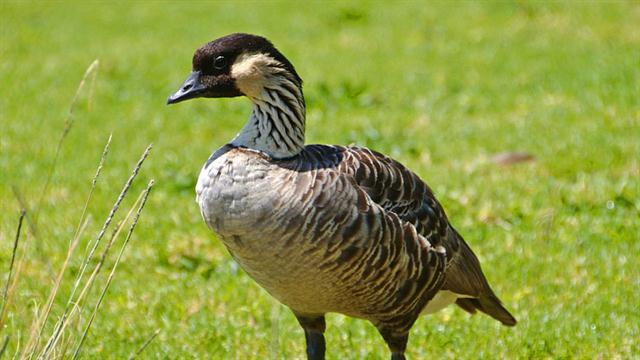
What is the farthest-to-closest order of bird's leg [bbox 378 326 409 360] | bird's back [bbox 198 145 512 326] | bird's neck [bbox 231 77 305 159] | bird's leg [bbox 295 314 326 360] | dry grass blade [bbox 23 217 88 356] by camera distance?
bird's leg [bbox 295 314 326 360]
bird's leg [bbox 378 326 409 360]
bird's neck [bbox 231 77 305 159]
bird's back [bbox 198 145 512 326]
dry grass blade [bbox 23 217 88 356]

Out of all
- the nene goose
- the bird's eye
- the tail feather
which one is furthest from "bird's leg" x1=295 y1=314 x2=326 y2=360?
the bird's eye

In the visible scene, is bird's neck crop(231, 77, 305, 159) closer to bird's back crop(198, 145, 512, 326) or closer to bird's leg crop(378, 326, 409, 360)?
bird's back crop(198, 145, 512, 326)

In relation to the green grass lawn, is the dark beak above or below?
above

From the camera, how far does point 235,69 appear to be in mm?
5355

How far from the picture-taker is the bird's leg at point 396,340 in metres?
5.58

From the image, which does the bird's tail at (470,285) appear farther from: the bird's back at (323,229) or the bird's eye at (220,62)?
the bird's eye at (220,62)

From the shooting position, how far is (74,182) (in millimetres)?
10000

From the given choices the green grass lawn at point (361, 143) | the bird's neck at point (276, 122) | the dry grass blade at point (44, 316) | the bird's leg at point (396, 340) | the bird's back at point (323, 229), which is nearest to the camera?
the dry grass blade at point (44, 316)

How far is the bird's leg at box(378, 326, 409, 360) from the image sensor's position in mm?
5578

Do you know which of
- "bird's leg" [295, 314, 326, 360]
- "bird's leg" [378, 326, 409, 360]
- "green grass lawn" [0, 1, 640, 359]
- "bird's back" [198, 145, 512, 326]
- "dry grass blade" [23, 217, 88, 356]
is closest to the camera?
"dry grass blade" [23, 217, 88, 356]

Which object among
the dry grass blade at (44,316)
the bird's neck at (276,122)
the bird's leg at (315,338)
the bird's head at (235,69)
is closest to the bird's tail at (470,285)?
the bird's leg at (315,338)

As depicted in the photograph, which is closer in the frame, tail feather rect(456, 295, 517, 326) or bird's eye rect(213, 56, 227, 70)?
bird's eye rect(213, 56, 227, 70)

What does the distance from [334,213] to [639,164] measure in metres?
5.07

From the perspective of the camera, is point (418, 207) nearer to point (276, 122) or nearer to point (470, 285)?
point (470, 285)
